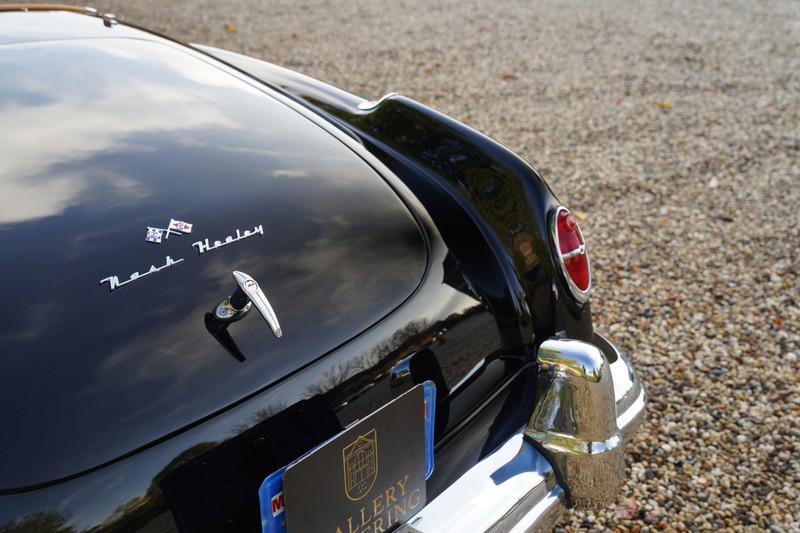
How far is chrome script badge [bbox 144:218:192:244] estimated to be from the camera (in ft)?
4.89

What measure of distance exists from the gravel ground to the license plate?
2.96ft

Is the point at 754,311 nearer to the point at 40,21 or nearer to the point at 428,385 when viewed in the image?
the point at 428,385

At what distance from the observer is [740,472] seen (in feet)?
7.86

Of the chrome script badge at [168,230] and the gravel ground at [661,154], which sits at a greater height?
the chrome script badge at [168,230]

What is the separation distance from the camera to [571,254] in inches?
76.5

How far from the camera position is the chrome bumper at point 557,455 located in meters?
1.61

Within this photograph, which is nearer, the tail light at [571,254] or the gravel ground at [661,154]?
the tail light at [571,254]

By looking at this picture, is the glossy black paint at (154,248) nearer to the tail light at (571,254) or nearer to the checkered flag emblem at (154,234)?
the checkered flag emblem at (154,234)

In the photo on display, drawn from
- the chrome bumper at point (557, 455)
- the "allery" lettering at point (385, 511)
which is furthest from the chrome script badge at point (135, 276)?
the chrome bumper at point (557, 455)

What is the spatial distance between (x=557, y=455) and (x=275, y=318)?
739mm

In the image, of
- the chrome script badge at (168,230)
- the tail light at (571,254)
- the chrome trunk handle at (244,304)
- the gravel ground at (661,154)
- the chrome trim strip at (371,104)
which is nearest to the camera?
the chrome trunk handle at (244,304)

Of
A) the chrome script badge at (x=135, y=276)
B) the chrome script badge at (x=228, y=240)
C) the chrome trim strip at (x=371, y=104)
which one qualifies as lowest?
the chrome script badge at (x=135, y=276)

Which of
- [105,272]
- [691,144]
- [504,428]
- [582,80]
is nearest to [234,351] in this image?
[105,272]

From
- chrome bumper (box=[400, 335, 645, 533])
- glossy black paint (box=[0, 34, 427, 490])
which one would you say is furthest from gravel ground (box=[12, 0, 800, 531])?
glossy black paint (box=[0, 34, 427, 490])
